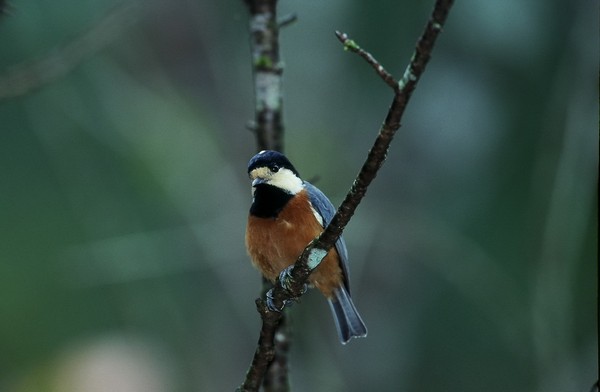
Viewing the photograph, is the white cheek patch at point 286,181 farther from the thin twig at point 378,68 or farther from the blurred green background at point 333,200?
the blurred green background at point 333,200

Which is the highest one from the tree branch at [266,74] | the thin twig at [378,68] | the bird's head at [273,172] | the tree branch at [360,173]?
the tree branch at [266,74]

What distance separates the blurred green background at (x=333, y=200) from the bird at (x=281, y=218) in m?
3.17

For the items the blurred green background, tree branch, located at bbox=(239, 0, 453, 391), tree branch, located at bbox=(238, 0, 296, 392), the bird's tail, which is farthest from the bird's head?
the blurred green background

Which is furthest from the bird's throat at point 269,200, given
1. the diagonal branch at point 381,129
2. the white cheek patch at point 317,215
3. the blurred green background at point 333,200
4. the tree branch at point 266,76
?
the blurred green background at point 333,200

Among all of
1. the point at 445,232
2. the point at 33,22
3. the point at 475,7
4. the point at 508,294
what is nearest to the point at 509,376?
the point at 508,294

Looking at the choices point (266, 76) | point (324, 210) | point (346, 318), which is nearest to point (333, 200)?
point (266, 76)

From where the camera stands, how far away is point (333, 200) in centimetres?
779

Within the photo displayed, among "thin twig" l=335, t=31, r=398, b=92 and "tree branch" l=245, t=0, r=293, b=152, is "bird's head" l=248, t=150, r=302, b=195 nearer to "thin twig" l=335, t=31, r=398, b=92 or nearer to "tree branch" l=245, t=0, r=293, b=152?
"tree branch" l=245, t=0, r=293, b=152

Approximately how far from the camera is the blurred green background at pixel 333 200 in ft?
23.9

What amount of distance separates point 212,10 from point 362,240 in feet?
12.9

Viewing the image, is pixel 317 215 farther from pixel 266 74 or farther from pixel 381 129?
pixel 381 129

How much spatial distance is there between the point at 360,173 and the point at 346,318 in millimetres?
2076

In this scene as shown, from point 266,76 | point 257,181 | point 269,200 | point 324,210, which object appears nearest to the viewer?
point 257,181

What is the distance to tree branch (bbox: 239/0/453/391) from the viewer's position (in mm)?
1970
